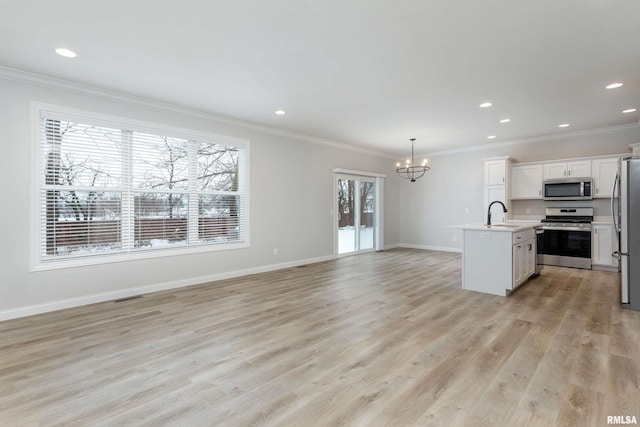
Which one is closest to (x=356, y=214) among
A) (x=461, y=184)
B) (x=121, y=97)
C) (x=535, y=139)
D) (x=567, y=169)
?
(x=461, y=184)

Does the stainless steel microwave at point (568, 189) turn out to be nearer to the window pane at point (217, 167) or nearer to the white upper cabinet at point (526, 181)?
the white upper cabinet at point (526, 181)

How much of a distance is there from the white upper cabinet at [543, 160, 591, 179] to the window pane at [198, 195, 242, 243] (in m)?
6.31

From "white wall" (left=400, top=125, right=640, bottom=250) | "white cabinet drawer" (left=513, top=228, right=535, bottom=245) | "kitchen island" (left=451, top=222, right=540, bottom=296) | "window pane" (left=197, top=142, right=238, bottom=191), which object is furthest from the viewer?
"white wall" (left=400, top=125, right=640, bottom=250)

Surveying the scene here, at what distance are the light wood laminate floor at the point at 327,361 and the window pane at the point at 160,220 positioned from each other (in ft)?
2.63

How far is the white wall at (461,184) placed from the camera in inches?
247

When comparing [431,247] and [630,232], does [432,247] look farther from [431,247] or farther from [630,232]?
[630,232]

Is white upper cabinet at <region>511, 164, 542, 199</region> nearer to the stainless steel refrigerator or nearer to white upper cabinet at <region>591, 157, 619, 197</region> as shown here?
white upper cabinet at <region>591, 157, 619, 197</region>

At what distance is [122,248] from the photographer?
14.2 ft

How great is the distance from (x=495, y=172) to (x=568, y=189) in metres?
1.37

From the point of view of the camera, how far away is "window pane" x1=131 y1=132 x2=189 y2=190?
4.46 metres

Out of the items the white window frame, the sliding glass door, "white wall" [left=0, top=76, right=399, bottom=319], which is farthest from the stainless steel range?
the white window frame

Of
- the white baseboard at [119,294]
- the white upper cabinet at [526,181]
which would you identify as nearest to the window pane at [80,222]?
the white baseboard at [119,294]

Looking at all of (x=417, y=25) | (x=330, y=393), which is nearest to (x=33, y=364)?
(x=330, y=393)

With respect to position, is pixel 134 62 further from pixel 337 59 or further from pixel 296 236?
pixel 296 236
